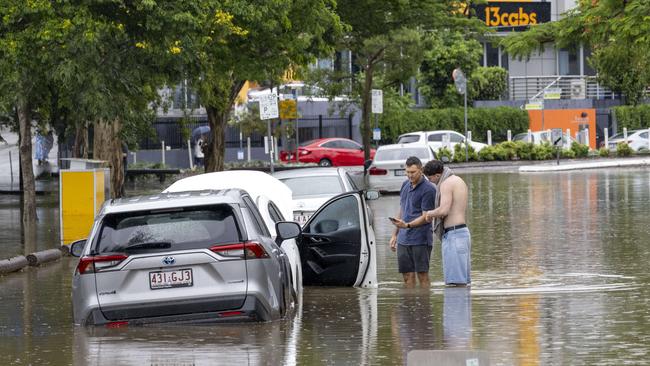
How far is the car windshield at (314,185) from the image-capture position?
2195 centimetres

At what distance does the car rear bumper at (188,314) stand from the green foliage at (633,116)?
210 feet

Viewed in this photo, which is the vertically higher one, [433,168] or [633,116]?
[633,116]

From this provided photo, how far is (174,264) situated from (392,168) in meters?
28.2

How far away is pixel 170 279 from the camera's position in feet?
37.2

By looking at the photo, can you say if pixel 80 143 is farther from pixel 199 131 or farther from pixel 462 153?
pixel 462 153

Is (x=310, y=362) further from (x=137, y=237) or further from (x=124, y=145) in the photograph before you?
(x=124, y=145)

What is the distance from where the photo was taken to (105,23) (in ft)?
69.7

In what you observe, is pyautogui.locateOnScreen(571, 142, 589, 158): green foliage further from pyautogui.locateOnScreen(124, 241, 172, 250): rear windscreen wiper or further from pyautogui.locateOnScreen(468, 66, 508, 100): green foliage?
pyautogui.locateOnScreen(124, 241, 172, 250): rear windscreen wiper

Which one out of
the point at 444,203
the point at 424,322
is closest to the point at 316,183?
the point at 444,203

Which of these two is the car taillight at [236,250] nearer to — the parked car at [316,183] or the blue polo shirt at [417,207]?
the blue polo shirt at [417,207]

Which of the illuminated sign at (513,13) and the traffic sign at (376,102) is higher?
the illuminated sign at (513,13)

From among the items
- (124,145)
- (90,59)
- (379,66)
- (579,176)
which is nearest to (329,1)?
(90,59)

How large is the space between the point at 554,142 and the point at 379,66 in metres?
7.97

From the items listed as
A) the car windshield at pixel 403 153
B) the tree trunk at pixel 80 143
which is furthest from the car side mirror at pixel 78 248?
the car windshield at pixel 403 153
